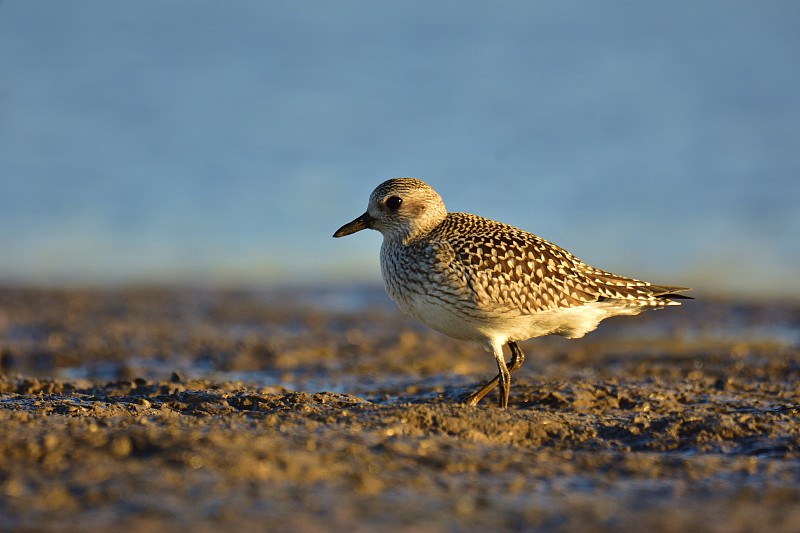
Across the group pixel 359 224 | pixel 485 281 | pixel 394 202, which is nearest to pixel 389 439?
pixel 485 281

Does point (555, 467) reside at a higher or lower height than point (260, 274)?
lower

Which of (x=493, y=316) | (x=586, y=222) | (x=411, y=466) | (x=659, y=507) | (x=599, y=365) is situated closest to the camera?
(x=659, y=507)

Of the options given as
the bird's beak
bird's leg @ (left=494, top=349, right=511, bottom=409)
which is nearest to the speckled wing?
bird's leg @ (left=494, top=349, right=511, bottom=409)

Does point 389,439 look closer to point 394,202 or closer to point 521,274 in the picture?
point 521,274

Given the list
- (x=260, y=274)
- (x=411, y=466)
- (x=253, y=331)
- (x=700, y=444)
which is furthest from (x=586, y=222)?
(x=411, y=466)

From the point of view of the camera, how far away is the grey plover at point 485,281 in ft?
21.7

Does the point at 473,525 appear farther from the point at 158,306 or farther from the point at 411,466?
the point at 158,306

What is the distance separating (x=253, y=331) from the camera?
11.2m

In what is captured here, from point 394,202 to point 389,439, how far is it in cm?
267

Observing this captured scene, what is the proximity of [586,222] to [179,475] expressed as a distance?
Answer: 12.7m

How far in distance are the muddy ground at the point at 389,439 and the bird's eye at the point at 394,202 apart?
57.6 inches

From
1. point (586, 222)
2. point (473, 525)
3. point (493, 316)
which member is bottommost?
point (473, 525)

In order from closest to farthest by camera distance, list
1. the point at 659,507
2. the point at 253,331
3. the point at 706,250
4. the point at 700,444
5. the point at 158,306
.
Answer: the point at 659,507, the point at 700,444, the point at 253,331, the point at 158,306, the point at 706,250

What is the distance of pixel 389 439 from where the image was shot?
5.05 metres
